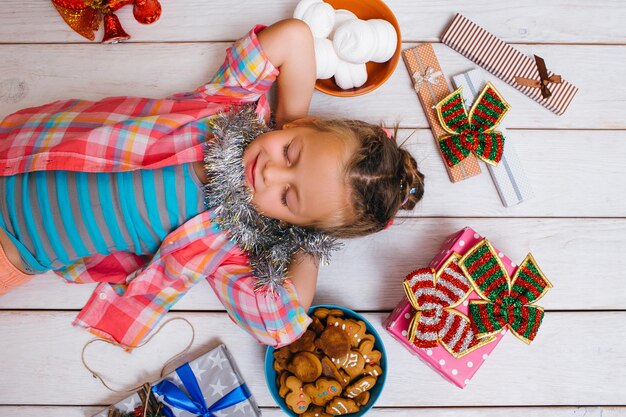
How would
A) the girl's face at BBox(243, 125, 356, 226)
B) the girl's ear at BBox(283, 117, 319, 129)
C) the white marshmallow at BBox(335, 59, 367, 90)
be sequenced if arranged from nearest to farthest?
the girl's face at BBox(243, 125, 356, 226) → the girl's ear at BBox(283, 117, 319, 129) → the white marshmallow at BBox(335, 59, 367, 90)

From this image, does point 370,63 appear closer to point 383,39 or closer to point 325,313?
point 383,39

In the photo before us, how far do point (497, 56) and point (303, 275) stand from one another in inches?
25.6

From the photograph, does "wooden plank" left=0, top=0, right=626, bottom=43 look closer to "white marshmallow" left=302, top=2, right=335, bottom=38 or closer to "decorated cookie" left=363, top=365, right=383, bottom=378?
"white marshmallow" left=302, top=2, right=335, bottom=38

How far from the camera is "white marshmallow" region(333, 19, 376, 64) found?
98cm

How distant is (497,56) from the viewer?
1.11 metres

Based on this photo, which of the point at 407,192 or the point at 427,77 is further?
the point at 427,77

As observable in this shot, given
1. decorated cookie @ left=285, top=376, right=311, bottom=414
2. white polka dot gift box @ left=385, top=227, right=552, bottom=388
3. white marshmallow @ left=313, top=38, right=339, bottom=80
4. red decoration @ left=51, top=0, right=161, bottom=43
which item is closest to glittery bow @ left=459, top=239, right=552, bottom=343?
white polka dot gift box @ left=385, top=227, right=552, bottom=388

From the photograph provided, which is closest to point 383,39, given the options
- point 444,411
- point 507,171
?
point 507,171

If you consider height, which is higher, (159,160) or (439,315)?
(159,160)

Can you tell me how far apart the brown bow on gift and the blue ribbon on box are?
2.95 ft

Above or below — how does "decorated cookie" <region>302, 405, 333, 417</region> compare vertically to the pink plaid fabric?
below

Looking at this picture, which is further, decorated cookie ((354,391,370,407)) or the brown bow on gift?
the brown bow on gift

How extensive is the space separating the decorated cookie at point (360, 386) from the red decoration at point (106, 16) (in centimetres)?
88

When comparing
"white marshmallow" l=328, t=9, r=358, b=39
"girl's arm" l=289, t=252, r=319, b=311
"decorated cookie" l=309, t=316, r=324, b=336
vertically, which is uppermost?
"white marshmallow" l=328, t=9, r=358, b=39
